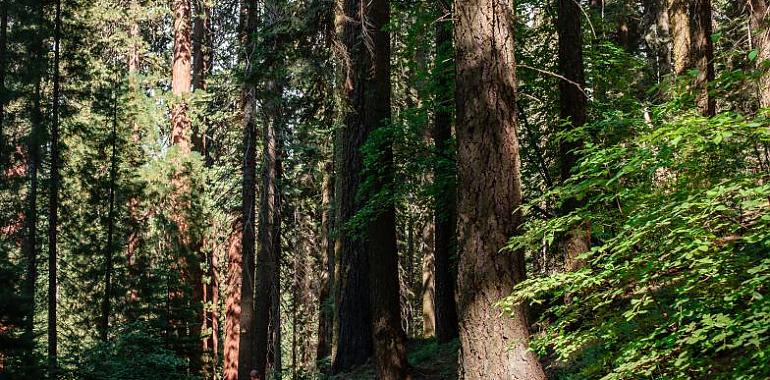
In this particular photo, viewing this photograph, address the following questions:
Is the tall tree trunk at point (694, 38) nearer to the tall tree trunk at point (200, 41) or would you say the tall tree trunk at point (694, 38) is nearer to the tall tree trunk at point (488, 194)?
the tall tree trunk at point (488, 194)

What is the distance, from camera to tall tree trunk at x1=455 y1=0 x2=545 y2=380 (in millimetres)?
5156

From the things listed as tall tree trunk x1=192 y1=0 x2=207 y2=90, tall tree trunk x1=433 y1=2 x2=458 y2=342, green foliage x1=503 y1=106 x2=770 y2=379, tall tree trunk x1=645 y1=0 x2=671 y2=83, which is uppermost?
tall tree trunk x1=192 y1=0 x2=207 y2=90

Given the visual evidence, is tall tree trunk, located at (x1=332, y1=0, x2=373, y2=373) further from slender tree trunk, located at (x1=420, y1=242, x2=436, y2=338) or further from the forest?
slender tree trunk, located at (x1=420, y1=242, x2=436, y2=338)

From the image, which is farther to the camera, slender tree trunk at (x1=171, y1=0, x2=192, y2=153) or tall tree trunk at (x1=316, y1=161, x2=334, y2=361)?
tall tree trunk at (x1=316, y1=161, x2=334, y2=361)

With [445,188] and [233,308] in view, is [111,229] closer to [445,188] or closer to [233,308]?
[233,308]

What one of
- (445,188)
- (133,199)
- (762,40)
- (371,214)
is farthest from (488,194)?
(133,199)

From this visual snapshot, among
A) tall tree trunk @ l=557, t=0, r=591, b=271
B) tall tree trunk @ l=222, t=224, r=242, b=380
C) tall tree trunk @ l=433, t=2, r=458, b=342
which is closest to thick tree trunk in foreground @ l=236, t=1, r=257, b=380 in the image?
tall tree trunk @ l=433, t=2, r=458, b=342

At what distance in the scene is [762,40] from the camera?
668 centimetres

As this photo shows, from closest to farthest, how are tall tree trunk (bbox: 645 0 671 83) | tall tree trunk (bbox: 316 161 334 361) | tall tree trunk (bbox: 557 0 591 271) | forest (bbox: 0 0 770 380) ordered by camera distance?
1. forest (bbox: 0 0 770 380)
2. tall tree trunk (bbox: 557 0 591 271)
3. tall tree trunk (bbox: 645 0 671 83)
4. tall tree trunk (bbox: 316 161 334 361)

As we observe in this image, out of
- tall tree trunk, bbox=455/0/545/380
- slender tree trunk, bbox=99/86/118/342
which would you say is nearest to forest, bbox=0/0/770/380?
tall tree trunk, bbox=455/0/545/380

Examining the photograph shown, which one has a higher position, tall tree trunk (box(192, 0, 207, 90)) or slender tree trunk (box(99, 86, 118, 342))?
tall tree trunk (box(192, 0, 207, 90))

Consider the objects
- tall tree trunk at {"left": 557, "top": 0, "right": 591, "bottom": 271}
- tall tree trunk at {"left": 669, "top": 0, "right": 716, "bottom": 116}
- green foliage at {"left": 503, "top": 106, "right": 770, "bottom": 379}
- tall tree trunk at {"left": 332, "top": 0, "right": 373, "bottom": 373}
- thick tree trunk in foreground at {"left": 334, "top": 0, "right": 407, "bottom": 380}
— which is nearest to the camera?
green foliage at {"left": 503, "top": 106, "right": 770, "bottom": 379}

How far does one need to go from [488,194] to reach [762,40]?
3779 mm

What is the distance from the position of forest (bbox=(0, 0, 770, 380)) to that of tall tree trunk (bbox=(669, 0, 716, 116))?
0.05 meters
